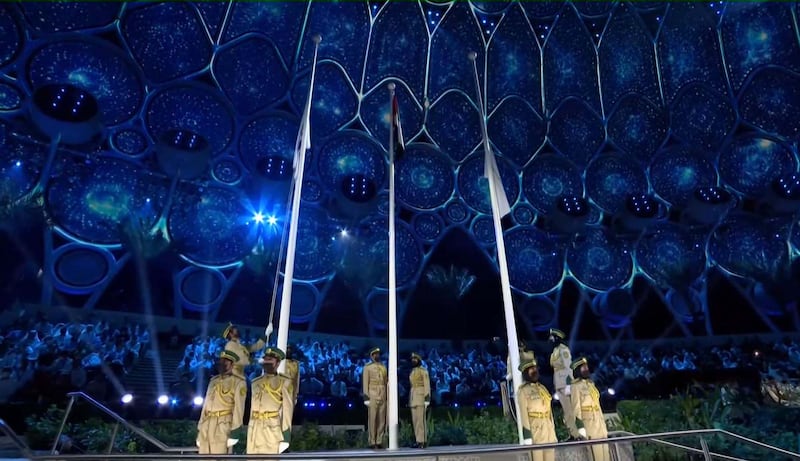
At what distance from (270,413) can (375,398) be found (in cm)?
399

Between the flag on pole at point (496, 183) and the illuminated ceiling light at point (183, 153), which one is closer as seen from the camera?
the flag on pole at point (496, 183)

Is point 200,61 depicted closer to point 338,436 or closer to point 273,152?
point 273,152

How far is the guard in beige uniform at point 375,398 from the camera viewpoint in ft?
29.2

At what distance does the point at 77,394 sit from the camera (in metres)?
6.27

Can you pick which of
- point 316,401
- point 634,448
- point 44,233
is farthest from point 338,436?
point 44,233

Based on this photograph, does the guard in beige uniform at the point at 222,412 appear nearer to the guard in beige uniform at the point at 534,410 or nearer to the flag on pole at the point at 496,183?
the guard in beige uniform at the point at 534,410

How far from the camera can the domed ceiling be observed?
60.0ft

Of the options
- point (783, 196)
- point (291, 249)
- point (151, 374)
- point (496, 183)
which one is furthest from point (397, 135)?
point (783, 196)

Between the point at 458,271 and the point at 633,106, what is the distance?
14.4 m

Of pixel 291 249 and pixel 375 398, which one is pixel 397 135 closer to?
pixel 291 249

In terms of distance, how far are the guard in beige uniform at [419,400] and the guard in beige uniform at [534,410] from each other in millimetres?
2880

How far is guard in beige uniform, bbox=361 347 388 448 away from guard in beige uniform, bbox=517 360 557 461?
11.6 feet

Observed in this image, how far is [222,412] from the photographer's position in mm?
5625

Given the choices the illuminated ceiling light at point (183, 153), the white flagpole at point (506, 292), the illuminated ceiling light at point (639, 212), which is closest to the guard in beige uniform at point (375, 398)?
the white flagpole at point (506, 292)
